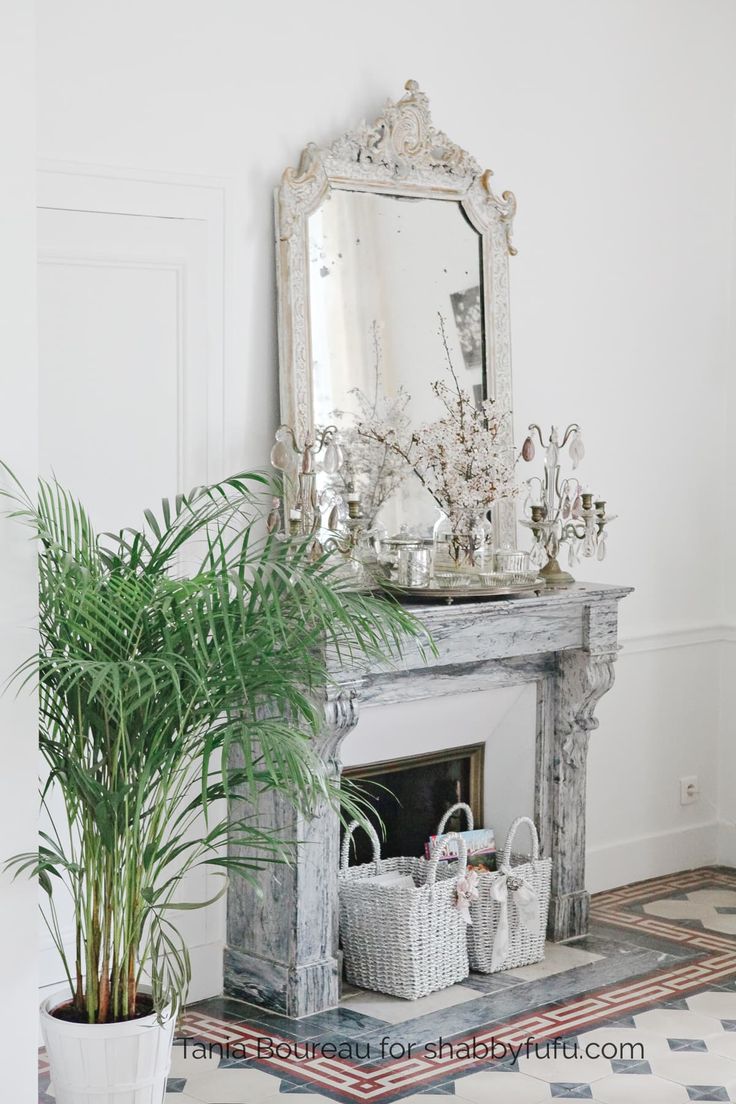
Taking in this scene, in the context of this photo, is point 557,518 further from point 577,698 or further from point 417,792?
point 417,792

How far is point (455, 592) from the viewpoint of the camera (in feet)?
12.2

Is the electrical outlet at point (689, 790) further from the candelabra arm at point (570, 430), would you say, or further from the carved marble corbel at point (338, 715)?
the carved marble corbel at point (338, 715)

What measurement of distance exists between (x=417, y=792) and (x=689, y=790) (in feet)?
4.33

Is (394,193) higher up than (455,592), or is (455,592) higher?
(394,193)

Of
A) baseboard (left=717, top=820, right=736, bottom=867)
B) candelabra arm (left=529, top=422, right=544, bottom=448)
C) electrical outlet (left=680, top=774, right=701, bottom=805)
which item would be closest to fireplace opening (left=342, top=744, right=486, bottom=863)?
candelabra arm (left=529, top=422, right=544, bottom=448)

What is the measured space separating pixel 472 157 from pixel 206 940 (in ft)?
7.61

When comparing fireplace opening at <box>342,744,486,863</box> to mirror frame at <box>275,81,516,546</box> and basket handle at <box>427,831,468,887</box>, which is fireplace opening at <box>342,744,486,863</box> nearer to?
basket handle at <box>427,831,468,887</box>

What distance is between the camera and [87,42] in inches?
132

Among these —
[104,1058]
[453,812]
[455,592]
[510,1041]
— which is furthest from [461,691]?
[104,1058]

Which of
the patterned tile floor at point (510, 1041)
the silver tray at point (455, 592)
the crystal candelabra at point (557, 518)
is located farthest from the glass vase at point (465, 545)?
the patterned tile floor at point (510, 1041)

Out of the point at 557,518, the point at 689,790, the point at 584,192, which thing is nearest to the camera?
the point at 557,518

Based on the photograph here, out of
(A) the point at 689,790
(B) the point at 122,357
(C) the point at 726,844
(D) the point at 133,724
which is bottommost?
(C) the point at 726,844

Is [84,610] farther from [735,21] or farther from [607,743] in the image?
[735,21]

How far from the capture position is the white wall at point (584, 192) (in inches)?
139
